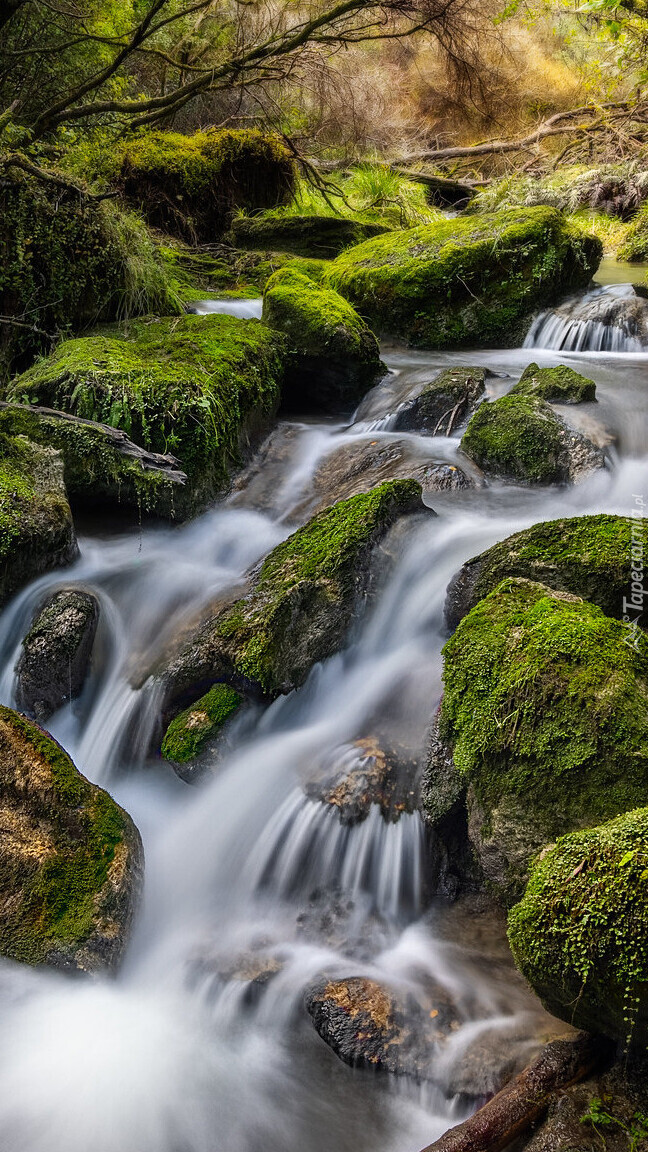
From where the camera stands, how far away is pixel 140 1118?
2.69m

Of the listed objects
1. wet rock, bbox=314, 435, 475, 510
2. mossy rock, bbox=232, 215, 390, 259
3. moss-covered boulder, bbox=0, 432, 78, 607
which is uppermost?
mossy rock, bbox=232, 215, 390, 259

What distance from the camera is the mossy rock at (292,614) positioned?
423cm

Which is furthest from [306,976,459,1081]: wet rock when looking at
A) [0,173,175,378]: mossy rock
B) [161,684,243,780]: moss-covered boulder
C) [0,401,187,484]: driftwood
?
[0,173,175,378]: mossy rock

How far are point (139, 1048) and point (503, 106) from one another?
19.5 m

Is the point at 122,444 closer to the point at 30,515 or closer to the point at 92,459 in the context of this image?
the point at 92,459

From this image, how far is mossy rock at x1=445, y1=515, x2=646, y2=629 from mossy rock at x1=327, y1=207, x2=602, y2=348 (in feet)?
18.6

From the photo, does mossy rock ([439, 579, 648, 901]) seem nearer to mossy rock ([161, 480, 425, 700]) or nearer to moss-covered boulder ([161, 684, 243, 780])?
mossy rock ([161, 480, 425, 700])

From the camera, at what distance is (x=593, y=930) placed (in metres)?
2.19

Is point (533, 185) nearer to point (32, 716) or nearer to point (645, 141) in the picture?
point (645, 141)

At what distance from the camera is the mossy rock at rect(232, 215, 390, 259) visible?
455 inches

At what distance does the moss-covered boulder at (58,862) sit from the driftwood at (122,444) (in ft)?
7.58

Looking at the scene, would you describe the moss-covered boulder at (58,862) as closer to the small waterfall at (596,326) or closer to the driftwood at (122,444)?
the driftwood at (122,444)

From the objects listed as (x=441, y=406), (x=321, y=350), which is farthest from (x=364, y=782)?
(x=321, y=350)

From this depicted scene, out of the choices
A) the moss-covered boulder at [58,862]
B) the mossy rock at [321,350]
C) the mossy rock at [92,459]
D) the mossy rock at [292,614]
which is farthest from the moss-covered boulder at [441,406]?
the moss-covered boulder at [58,862]
